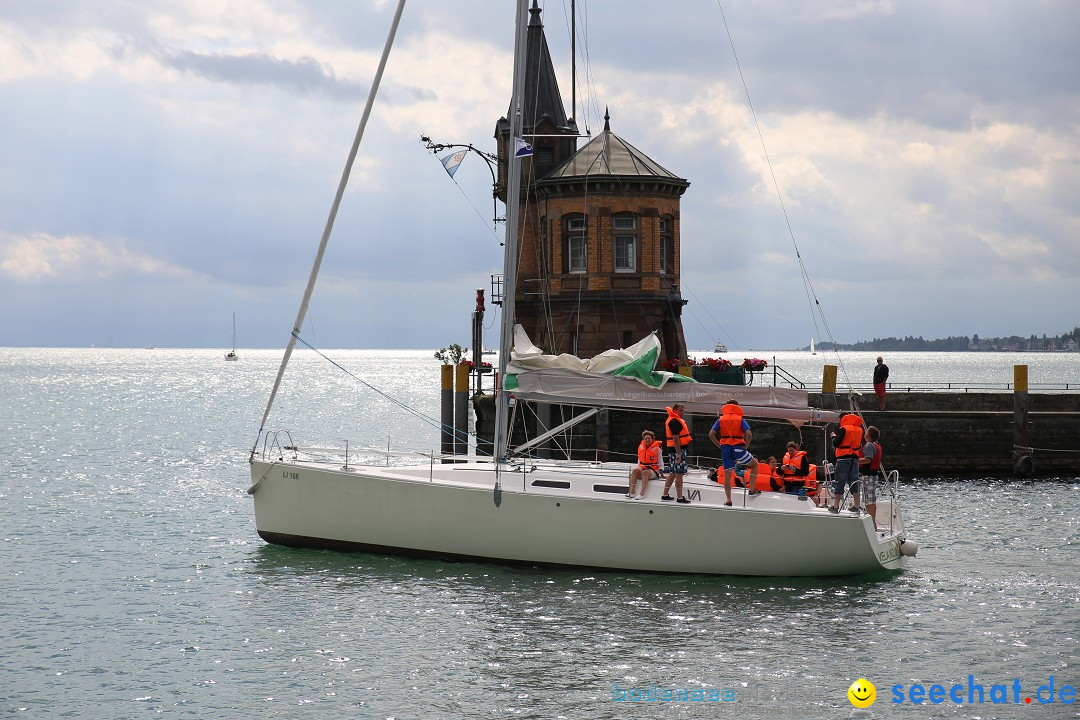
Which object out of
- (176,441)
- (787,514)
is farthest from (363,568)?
(176,441)

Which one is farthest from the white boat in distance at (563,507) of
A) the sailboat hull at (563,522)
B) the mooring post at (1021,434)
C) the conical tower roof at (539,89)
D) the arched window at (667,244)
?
the conical tower roof at (539,89)

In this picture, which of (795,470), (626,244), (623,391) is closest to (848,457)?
(795,470)

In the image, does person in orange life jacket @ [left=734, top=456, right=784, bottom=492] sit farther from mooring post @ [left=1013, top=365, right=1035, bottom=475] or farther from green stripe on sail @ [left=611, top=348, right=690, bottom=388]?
mooring post @ [left=1013, top=365, right=1035, bottom=475]

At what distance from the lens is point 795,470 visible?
2055cm

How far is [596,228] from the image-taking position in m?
36.3

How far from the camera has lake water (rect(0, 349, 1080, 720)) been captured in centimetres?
1447

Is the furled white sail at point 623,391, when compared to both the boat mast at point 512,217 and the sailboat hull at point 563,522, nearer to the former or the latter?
the boat mast at point 512,217

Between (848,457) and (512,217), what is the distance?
7.72 m

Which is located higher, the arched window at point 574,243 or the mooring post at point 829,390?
the arched window at point 574,243

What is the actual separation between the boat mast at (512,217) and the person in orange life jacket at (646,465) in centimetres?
259

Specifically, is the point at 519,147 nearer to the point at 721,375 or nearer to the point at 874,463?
the point at 874,463

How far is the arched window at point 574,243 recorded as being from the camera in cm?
3678

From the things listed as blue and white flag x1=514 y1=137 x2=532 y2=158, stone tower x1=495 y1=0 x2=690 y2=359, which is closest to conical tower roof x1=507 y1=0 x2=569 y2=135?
stone tower x1=495 y1=0 x2=690 y2=359

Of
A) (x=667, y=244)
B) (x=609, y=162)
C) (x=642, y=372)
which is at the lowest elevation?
(x=642, y=372)
